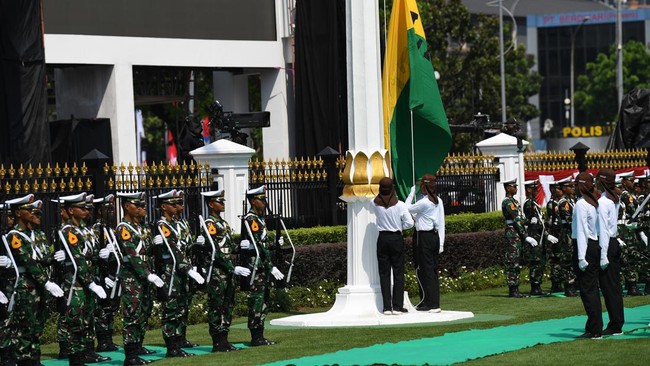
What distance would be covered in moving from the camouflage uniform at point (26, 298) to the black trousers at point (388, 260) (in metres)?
5.57

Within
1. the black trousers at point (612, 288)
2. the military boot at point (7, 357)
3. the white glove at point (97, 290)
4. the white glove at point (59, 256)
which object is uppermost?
the white glove at point (59, 256)

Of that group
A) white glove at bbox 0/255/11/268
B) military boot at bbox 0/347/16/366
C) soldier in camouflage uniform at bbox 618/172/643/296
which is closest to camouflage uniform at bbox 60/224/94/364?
military boot at bbox 0/347/16/366

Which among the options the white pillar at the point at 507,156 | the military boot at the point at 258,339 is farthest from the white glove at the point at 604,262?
the white pillar at the point at 507,156

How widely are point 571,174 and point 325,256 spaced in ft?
25.1

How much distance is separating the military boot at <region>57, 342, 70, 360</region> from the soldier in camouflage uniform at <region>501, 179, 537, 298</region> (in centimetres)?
852

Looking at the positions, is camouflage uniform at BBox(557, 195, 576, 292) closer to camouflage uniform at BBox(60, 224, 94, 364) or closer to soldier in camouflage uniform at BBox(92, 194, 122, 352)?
soldier in camouflage uniform at BBox(92, 194, 122, 352)

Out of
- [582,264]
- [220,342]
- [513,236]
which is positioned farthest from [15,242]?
[513,236]

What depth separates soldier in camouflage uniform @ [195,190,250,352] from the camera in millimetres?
15961

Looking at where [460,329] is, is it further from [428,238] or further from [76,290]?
[76,290]

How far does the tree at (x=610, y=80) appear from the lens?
8950 centimetres

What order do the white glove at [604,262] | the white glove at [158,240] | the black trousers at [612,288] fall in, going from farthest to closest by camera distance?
the black trousers at [612,288]
the white glove at [604,262]
the white glove at [158,240]

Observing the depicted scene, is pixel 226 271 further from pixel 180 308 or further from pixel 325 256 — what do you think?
pixel 325 256

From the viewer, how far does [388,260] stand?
19.0 m

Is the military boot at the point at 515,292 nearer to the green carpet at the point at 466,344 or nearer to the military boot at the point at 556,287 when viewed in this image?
the military boot at the point at 556,287
